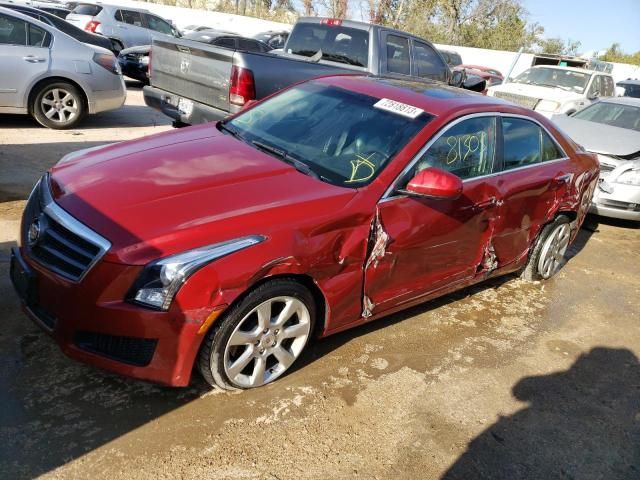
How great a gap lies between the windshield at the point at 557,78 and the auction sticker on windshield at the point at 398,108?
1022 centimetres

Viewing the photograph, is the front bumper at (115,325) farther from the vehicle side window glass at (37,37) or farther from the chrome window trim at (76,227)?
the vehicle side window glass at (37,37)

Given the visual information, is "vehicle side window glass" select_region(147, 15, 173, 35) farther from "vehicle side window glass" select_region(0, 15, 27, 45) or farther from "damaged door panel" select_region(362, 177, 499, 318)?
"damaged door panel" select_region(362, 177, 499, 318)

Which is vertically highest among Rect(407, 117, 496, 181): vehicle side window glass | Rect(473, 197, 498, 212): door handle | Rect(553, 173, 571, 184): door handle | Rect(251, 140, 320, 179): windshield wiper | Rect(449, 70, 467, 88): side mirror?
Rect(449, 70, 467, 88): side mirror

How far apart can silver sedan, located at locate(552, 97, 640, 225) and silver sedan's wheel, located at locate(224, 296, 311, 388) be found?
17.5 ft

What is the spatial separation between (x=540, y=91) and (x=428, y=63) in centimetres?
497

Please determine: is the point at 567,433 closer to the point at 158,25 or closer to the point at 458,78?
the point at 458,78

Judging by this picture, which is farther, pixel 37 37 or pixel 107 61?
pixel 107 61

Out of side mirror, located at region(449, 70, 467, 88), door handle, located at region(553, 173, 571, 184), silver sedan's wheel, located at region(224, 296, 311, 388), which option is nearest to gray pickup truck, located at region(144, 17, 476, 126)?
side mirror, located at region(449, 70, 467, 88)

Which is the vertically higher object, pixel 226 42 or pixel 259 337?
pixel 226 42

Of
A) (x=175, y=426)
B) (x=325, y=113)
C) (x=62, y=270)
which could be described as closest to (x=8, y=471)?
(x=175, y=426)

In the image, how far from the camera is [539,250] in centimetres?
488

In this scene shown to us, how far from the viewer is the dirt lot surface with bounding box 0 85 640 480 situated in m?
2.57

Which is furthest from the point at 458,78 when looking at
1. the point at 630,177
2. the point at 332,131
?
the point at 332,131

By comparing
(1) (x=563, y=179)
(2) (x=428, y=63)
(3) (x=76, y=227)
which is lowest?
(3) (x=76, y=227)
